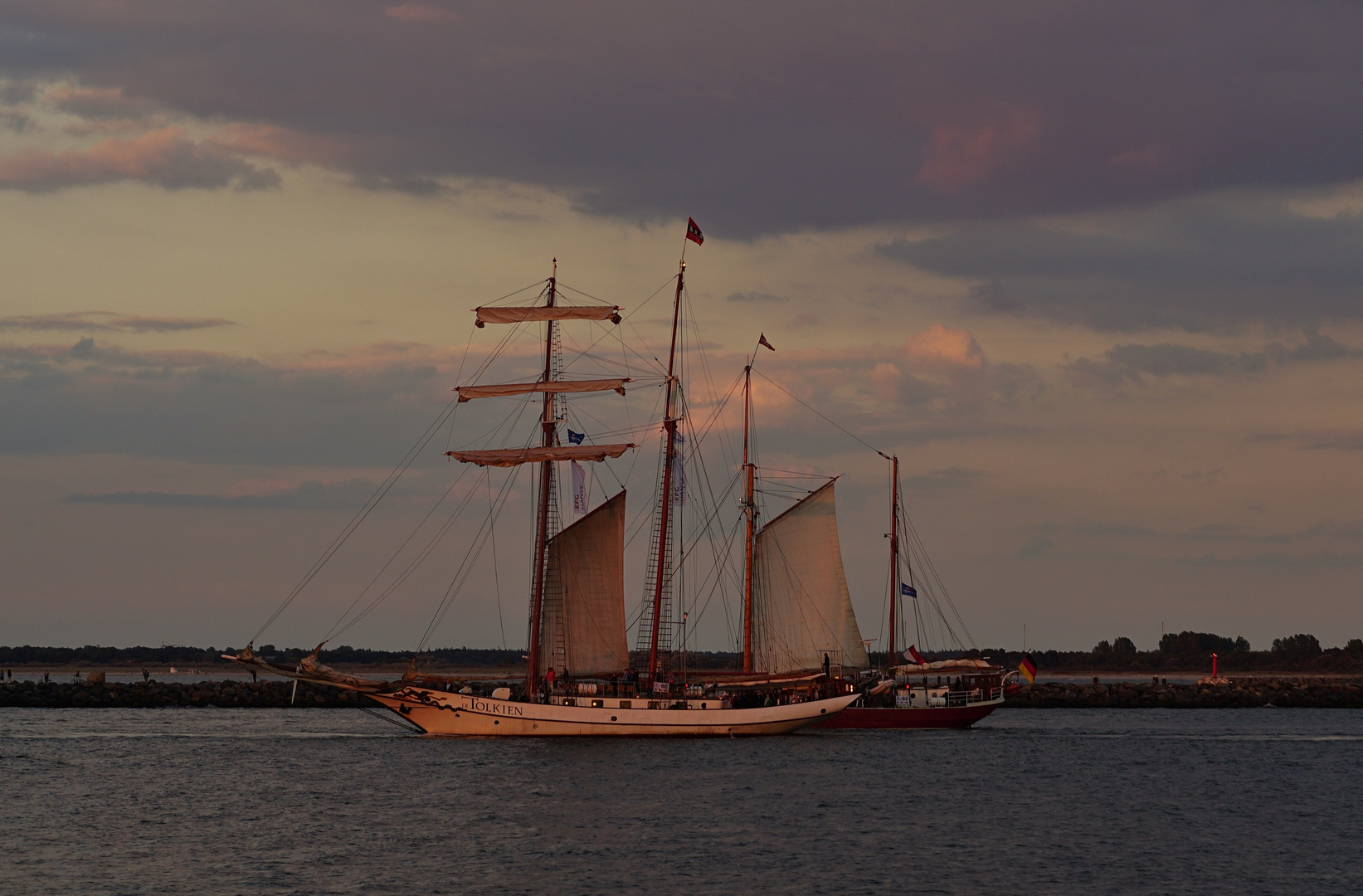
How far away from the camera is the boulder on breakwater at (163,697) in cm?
12462

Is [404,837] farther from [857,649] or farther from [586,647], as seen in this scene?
[857,649]

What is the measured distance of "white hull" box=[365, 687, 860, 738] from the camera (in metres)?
77.6

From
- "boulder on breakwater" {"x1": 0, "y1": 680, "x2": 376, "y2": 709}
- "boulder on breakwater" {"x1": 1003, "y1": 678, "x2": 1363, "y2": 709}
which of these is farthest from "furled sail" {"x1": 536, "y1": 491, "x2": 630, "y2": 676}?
"boulder on breakwater" {"x1": 1003, "y1": 678, "x2": 1363, "y2": 709}

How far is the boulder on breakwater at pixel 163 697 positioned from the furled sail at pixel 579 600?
52.8 metres

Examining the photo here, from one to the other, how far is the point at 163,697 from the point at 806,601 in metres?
63.8

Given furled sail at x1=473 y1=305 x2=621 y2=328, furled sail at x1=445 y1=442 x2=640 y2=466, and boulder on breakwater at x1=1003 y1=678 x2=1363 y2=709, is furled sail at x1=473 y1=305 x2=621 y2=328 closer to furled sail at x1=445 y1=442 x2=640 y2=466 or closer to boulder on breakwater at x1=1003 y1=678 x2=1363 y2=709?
furled sail at x1=445 y1=442 x2=640 y2=466

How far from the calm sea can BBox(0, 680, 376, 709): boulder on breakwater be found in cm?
3561

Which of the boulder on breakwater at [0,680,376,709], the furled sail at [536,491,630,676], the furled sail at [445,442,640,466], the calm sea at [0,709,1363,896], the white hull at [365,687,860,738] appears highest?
the furled sail at [445,442,640,466]

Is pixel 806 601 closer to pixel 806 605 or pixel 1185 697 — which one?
pixel 806 605

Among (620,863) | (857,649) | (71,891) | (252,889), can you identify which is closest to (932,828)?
(620,863)

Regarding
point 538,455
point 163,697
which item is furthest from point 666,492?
point 163,697

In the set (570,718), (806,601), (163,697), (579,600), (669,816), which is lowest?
(669,816)

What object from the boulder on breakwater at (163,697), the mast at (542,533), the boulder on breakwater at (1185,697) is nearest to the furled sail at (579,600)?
the mast at (542,533)

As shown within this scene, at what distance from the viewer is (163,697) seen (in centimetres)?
12719
